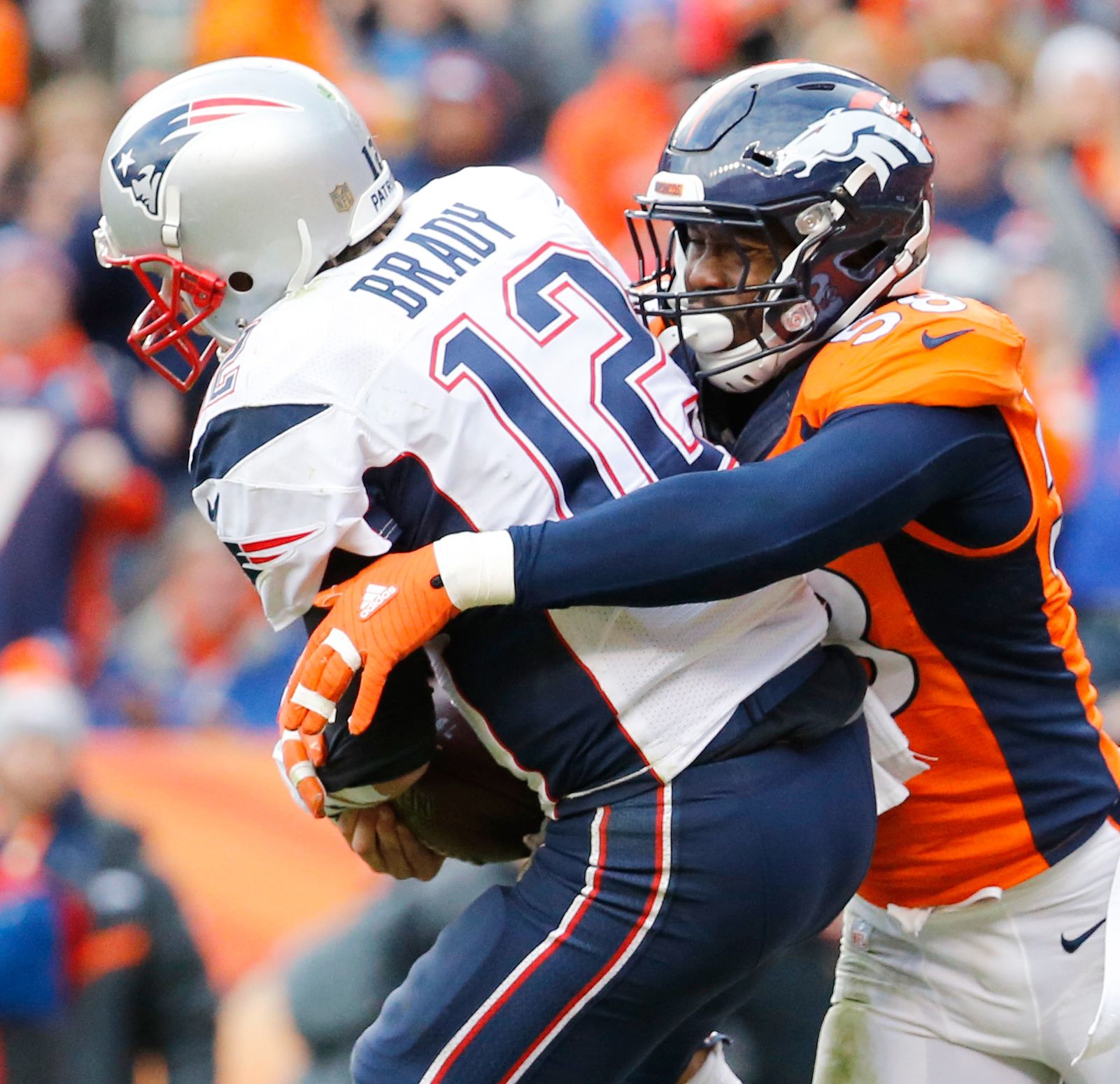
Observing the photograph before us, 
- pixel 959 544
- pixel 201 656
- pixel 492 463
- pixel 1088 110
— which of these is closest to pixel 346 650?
pixel 492 463

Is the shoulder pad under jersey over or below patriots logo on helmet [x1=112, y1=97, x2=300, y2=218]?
below

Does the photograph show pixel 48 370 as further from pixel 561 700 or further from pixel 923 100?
pixel 561 700

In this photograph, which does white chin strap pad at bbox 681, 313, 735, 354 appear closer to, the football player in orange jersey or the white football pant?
the football player in orange jersey

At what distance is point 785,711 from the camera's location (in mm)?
2633

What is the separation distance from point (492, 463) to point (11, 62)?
744 centimetres

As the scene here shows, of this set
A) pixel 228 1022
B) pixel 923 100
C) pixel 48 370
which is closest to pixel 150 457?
pixel 48 370

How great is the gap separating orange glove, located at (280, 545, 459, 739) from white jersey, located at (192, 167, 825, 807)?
82mm

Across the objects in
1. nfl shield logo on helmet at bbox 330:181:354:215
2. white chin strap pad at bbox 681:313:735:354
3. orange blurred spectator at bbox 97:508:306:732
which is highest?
nfl shield logo on helmet at bbox 330:181:354:215

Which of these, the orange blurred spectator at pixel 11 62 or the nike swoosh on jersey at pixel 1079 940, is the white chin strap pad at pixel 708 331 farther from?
the orange blurred spectator at pixel 11 62

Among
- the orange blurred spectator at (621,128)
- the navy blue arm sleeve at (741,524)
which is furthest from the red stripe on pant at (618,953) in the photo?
the orange blurred spectator at (621,128)

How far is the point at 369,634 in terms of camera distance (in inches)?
97.5

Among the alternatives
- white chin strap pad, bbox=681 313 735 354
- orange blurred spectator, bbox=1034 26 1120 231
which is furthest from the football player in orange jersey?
orange blurred spectator, bbox=1034 26 1120 231

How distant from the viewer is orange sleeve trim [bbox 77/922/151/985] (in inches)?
197

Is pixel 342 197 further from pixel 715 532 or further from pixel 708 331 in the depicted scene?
pixel 715 532
